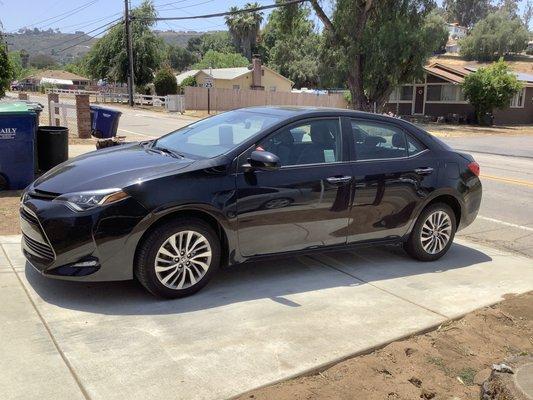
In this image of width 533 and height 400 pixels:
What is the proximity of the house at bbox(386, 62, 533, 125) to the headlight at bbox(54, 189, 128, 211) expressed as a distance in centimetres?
3760

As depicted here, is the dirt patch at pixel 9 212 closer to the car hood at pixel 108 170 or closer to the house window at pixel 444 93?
the car hood at pixel 108 170

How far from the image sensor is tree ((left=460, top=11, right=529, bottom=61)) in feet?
319

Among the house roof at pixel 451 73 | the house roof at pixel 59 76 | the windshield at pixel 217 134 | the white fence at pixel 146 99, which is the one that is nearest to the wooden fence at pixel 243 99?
the white fence at pixel 146 99

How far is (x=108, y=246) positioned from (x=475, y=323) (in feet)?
9.72

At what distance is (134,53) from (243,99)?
1258 cm

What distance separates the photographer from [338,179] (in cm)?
530

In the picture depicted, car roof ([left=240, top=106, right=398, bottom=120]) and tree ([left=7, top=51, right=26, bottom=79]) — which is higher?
tree ([left=7, top=51, right=26, bottom=79])

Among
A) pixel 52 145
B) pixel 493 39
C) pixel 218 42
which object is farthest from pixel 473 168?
pixel 218 42

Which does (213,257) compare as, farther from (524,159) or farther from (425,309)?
(524,159)

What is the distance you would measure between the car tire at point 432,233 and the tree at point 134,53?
4971cm

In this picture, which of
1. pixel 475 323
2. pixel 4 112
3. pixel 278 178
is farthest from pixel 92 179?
pixel 4 112

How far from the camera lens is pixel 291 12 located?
36.8 metres

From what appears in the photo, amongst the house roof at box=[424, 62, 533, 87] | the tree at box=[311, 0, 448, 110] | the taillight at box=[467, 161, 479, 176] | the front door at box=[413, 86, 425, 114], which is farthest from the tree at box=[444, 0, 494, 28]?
the taillight at box=[467, 161, 479, 176]

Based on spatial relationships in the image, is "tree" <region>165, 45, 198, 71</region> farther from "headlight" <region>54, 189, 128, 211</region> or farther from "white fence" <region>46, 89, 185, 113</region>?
"headlight" <region>54, 189, 128, 211</region>
